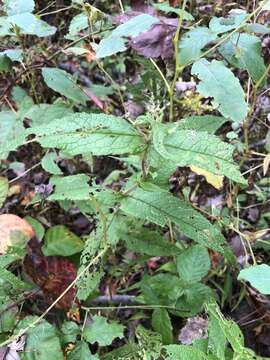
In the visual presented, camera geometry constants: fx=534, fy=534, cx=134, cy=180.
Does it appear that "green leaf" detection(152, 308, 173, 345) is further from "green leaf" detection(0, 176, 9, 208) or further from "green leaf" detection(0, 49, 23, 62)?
"green leaf" detection(0, 49, 23, 62)

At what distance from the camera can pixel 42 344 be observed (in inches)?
46.4

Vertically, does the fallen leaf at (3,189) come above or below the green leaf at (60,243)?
above

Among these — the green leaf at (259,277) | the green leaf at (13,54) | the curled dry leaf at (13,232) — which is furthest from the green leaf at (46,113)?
the green leaf at (259,277)

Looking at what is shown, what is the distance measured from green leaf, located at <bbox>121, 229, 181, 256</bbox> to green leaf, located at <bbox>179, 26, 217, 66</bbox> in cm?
41

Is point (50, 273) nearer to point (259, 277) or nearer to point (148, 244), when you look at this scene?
point (148, 244)

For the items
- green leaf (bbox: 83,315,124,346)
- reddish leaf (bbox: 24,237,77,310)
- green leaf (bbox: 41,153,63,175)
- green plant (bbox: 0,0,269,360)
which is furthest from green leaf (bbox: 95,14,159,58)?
green leaf (bbox: 83,315,124,346)

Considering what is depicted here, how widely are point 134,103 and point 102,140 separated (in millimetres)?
710

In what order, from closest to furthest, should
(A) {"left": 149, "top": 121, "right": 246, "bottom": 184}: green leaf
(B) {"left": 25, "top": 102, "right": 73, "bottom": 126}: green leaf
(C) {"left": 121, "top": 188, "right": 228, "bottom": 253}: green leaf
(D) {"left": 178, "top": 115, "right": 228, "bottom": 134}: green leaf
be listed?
(A) {"left": 149, "top": 121, "right": 246, "bottom": 184}: green leaf < (C) {"left": 121, "top": 188, "right": 228, "bottom": 253}: green leaf < (D) {"left": 178, "top": 115, "right": 228, "bottom": 134}: green leaf < (B) {"left": 25, "top": 102, "right": 73, "bottom": 126}: green leaf

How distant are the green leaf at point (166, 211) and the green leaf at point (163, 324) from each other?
0.32 m

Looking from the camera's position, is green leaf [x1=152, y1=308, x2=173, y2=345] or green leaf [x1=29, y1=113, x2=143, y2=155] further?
green leaf [x1=152, y1=308, x2=173, y2=345]

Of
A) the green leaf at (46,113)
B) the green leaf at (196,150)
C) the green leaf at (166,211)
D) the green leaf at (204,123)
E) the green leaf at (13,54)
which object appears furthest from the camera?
the green leaf at (46,113)

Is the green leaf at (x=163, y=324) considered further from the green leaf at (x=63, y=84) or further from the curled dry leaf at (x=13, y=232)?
the green leaf at (x=63, y=84)

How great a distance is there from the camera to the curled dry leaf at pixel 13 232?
4.45 ft

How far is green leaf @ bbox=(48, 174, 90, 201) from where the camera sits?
1144 mm
